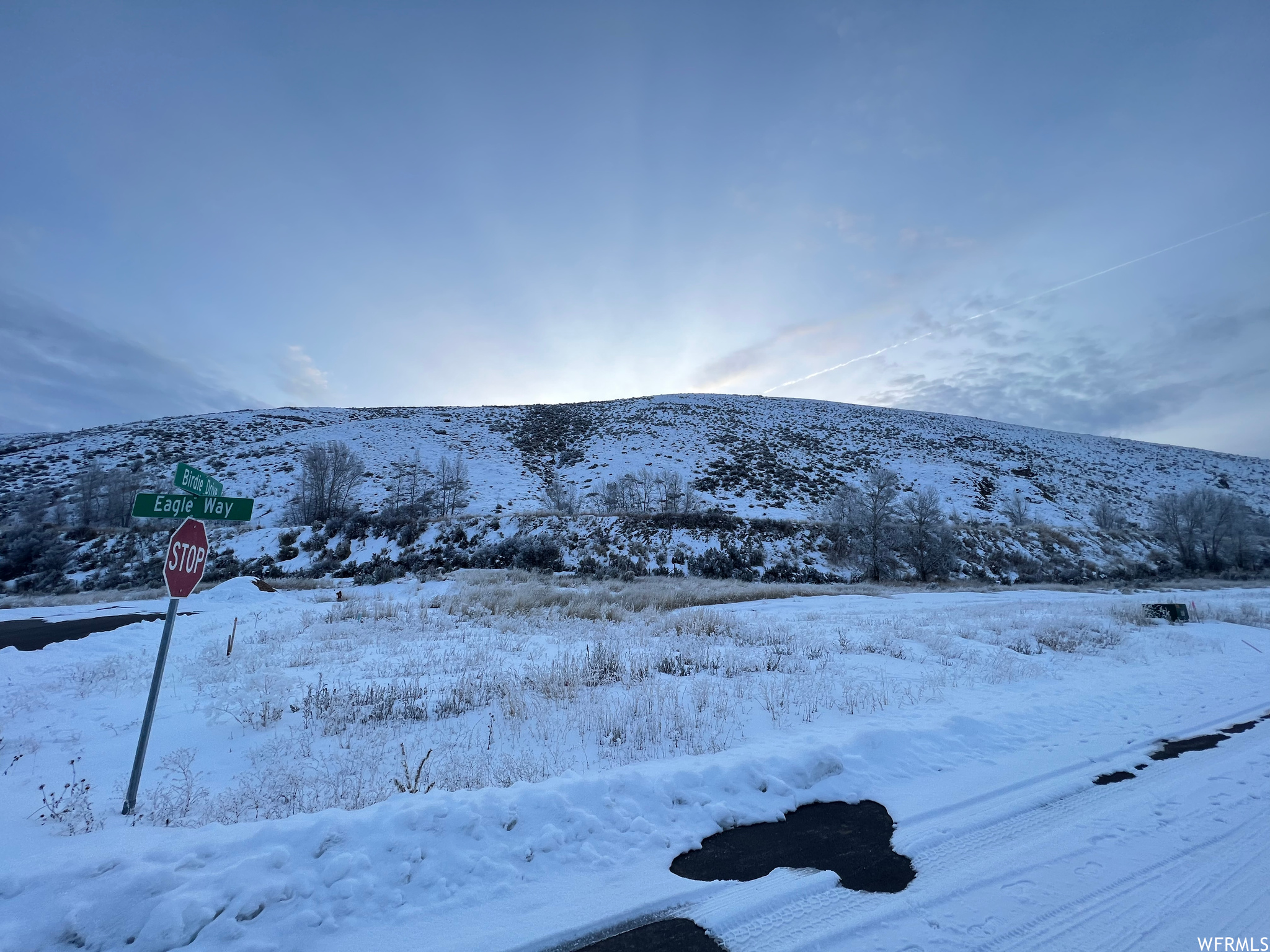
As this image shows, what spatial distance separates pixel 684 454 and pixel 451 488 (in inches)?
916

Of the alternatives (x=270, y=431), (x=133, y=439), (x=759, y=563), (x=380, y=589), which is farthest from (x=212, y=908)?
(x=133, y=439)

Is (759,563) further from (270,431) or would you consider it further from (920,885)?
(270,431)

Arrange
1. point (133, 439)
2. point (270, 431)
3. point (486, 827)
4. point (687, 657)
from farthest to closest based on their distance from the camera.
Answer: point (270, 431)
point (133, 439)
point (687, 657)
point (486, 827)

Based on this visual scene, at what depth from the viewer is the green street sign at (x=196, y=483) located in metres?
4.40

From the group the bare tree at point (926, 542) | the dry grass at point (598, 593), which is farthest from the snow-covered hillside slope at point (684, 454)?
the dry grass at point (598, 593)

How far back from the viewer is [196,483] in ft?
15.1

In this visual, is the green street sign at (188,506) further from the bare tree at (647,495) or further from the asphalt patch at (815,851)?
the bare tree at (647,495)

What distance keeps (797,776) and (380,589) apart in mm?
21516

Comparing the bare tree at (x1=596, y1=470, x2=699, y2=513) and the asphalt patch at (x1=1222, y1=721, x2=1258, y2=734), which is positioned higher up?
the bare tree at (x1=596, y1=470, x2=699, y2=513)

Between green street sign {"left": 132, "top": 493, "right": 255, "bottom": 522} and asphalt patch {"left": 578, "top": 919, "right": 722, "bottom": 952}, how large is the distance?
13.8ft

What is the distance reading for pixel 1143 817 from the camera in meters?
4.34

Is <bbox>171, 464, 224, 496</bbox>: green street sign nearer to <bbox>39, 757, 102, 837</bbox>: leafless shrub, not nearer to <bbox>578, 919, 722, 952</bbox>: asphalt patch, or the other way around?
<bbox>39, 757, 102, 837</bbox>: leafless shrub

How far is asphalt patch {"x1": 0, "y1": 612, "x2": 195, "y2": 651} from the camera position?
12.2m

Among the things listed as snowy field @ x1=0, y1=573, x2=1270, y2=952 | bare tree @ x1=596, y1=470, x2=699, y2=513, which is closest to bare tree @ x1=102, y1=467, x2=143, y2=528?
bare tree @ x1=596, y1=470, x2=699, y2=513
